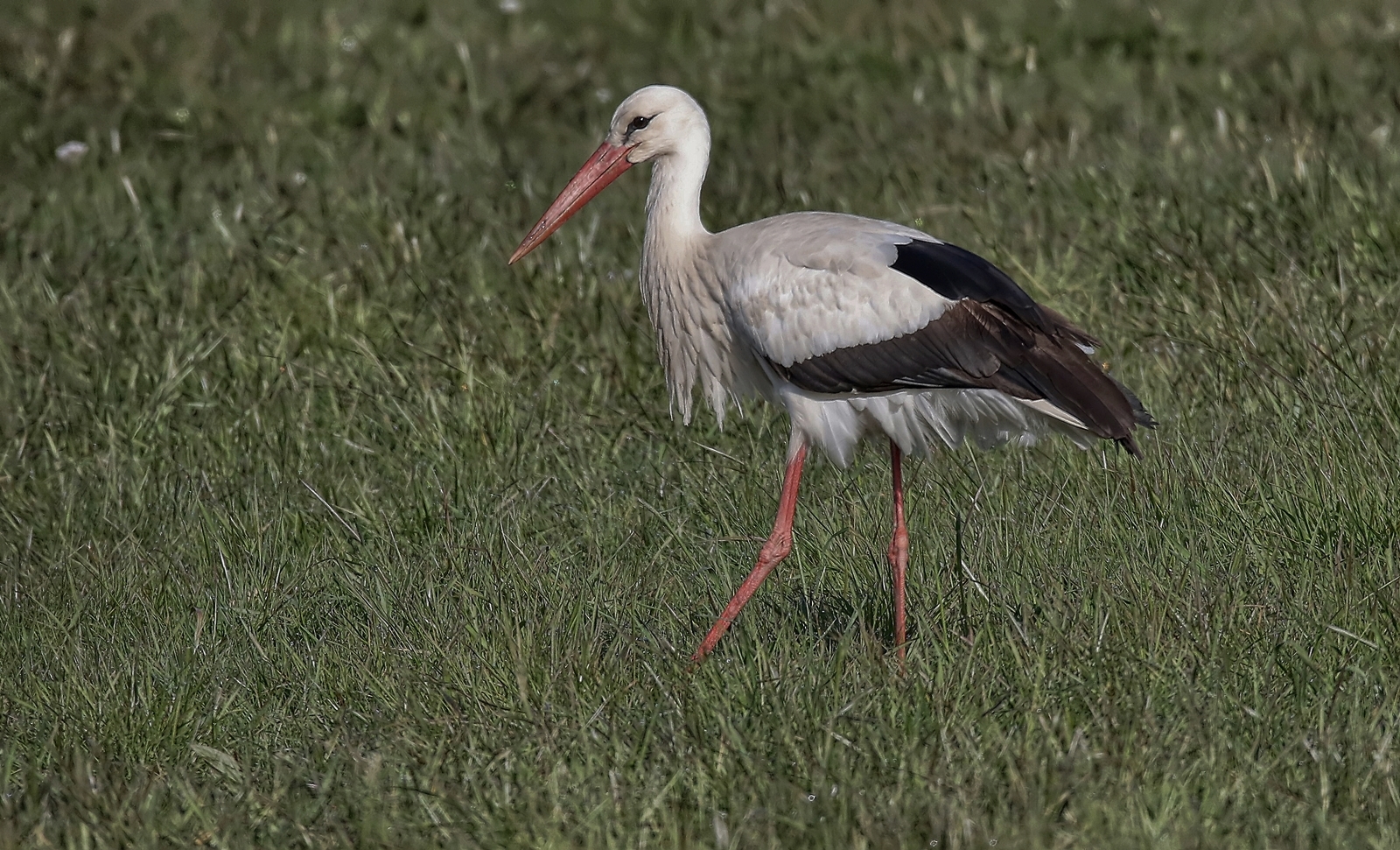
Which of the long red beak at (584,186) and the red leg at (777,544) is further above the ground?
the long red beak at (584,186)

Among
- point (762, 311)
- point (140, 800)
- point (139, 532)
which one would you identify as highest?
point (762, 311)

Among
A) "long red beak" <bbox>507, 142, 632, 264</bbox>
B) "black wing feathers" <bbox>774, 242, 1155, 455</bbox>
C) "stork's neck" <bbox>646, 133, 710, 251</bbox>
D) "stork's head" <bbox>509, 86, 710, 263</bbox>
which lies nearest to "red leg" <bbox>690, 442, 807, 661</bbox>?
"black wing feathers" <bbox>774, 242, 1155, 455</bbox>

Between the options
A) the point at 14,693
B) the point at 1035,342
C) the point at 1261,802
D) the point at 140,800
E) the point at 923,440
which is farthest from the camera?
the point at 923,440

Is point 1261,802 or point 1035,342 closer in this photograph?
point 1261,802

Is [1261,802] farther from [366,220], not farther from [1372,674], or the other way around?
[366,220]

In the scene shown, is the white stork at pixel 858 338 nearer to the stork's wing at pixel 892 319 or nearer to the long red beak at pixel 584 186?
the stork's wing at pixel 892 319

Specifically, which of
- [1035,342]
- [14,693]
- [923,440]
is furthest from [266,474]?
[1035,342]

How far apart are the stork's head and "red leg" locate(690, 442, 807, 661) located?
33.3 inches

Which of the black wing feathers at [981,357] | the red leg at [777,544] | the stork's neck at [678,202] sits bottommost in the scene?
the red leg at [777,544]

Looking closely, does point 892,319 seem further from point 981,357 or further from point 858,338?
point 981,357

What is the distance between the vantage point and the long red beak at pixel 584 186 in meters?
4.92

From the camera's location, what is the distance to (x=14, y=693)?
395cm

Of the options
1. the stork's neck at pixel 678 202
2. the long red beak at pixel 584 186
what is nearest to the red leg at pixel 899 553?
the stork's neck at pixel 678 202

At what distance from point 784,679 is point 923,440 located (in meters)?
1.23
